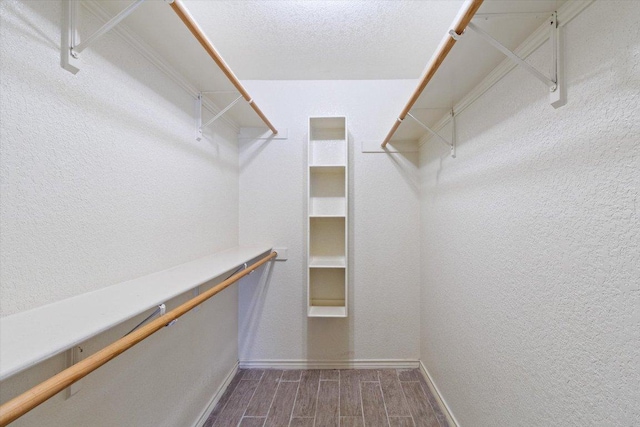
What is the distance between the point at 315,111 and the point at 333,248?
1.11 meters

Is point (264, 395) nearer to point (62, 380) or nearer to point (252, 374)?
point (252, 374)

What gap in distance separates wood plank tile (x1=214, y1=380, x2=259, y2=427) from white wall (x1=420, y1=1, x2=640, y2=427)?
1.26 meters

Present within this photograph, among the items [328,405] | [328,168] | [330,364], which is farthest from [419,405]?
[328,168]

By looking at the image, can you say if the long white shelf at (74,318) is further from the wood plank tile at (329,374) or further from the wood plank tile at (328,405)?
the wood plank tile at (329,374)

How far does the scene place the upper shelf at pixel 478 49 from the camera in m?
0.78

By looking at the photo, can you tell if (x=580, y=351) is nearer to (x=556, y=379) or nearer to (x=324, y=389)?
(x=556, y=379)

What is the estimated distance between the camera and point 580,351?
701 millimetres

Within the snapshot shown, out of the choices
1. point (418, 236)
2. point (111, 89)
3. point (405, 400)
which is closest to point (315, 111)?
point (418, 236)

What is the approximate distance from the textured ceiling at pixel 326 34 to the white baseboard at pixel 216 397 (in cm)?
221

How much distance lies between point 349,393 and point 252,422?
0.64m

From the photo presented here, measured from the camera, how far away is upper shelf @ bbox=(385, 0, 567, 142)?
30.8 inches

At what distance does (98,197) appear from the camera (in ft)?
2.86

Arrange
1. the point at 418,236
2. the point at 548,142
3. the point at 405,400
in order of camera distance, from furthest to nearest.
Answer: the point at 418,236 → the point at 405,400 → the point at 548,142

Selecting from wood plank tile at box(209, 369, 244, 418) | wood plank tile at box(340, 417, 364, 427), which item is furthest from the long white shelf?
wood plank tile at box(340, 417, 364, 427)
